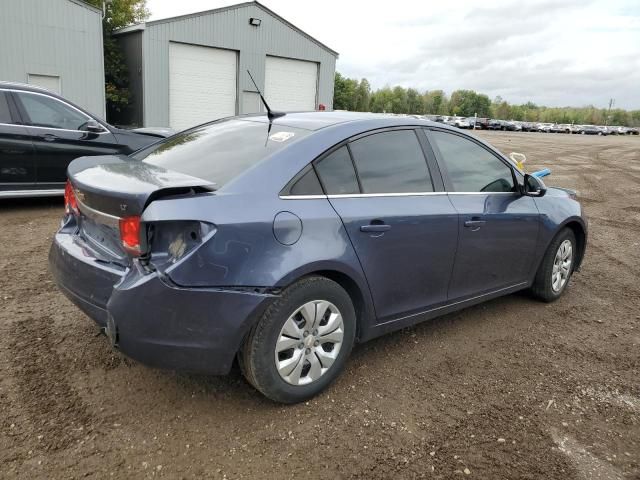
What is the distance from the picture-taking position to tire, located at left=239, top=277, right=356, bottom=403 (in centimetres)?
280

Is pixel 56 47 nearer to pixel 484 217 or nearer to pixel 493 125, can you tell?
pixel 484 217

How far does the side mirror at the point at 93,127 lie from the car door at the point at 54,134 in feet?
0.10

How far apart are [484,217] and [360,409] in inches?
68.0

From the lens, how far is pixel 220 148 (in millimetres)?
3381

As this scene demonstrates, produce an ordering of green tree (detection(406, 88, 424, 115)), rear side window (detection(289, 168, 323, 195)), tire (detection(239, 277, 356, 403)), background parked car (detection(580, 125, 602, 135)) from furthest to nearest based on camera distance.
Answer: green tree (detection(406, 88, 424, 115))
background parked car (detection(580, 125, 602, 135))
rear side window (detection(289, 168, 323, 195))
tire (detection(239, 277, 356, 403))

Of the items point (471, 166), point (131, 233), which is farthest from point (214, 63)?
point (131, 233)

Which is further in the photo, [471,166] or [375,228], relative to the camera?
[471,166]

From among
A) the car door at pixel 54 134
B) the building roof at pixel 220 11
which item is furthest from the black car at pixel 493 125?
the car door at pixel 54 134

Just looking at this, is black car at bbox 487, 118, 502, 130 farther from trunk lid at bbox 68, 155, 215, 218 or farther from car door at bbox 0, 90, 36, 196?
trunk lid at bbox 68, 155, 215, 218

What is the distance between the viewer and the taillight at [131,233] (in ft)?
8.61

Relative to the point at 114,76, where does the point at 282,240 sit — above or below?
below

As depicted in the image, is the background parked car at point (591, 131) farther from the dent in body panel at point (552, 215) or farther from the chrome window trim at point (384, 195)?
the chrome window trim at point (384, 195)

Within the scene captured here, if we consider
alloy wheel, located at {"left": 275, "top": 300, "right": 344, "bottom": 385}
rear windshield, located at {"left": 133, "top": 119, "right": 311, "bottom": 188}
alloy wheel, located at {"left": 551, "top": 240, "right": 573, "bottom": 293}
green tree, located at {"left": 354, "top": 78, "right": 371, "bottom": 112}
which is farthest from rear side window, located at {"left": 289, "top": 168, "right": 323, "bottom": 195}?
green tree, located at {"left": 354, "top": 78, "right": 371, "bottom": 112}

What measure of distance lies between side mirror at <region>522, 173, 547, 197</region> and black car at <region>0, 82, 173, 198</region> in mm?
5952
